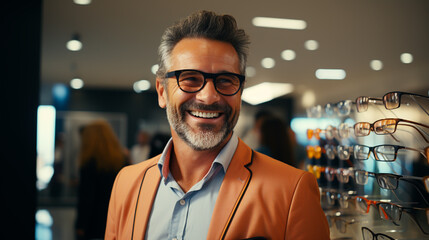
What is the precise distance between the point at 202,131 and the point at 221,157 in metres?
0.11

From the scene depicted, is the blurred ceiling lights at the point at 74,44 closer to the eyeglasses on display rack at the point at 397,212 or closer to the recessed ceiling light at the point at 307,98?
the recessed ceiling light at the point at 307,98

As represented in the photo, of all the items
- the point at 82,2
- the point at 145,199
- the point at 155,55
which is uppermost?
the point at 82,2

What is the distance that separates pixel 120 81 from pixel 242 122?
5.23 ft

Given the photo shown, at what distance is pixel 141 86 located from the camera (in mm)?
3367

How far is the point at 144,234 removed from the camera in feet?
4.00

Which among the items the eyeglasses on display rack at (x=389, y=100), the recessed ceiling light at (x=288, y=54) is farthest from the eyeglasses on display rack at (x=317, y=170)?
the recessed ceiling light at (x=288, y=54)

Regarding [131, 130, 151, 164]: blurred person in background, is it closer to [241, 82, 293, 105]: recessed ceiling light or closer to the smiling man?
[241, 82, 293, 105]: recessed ceiling light

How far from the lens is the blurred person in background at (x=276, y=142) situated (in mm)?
2145

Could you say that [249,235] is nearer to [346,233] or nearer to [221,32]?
[346,233]

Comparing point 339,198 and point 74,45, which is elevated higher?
point 74,45

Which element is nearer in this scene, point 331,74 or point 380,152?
point 380,152

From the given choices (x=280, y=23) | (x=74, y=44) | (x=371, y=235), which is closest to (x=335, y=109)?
(x=371, y=235)

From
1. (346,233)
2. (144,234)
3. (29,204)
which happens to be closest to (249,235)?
(144,234)

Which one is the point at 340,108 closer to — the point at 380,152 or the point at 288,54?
the point at 380,152
